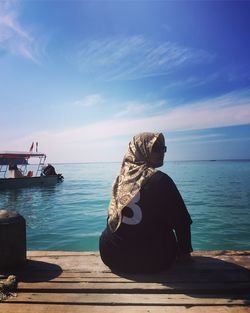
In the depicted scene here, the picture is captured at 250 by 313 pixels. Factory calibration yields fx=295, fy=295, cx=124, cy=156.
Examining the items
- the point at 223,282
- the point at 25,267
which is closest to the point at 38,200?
the point at 25,267

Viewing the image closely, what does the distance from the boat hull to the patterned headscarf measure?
26.8 meters

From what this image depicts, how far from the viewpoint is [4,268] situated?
12.7 ft

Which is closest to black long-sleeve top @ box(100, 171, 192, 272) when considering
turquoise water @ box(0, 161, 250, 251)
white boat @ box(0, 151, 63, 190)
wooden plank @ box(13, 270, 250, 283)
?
wooden plank @ box(13, 270, 250, 283)

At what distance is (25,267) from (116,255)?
4.37 ft

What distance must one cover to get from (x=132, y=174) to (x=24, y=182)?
28.3 meters

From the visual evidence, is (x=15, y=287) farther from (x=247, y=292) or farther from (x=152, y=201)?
(x=247, y=292)

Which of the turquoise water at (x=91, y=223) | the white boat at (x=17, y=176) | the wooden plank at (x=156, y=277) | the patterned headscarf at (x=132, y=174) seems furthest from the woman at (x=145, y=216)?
the white boat at (x=17, y=176)

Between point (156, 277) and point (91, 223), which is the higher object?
point (156, 277)

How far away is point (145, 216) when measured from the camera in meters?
3.38

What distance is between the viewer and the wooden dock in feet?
9.24

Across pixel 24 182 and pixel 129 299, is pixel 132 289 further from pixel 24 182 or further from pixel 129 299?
pixel 24 182

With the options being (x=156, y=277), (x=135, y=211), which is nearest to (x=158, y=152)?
(x=135, y=211)

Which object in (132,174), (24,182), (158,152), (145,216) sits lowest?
(24,182)

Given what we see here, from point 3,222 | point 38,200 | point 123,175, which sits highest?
point 123,175
